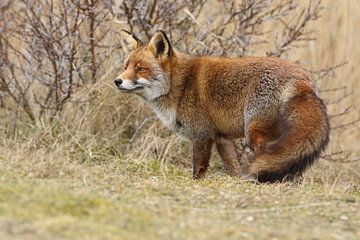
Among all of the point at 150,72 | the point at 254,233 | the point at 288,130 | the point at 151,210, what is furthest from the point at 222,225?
the point at 150,72

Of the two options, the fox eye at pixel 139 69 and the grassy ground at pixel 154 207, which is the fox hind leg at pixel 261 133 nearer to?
the grassy ground at pixel 154 207

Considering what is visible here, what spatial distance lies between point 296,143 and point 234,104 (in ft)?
3.03

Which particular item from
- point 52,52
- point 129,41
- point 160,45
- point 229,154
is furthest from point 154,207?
point 52,52

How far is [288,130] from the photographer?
5992mm

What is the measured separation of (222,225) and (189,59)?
10.7 feet

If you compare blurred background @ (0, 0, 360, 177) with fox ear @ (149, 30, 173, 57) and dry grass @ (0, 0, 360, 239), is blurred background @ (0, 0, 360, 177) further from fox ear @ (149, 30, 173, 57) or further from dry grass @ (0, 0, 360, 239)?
fox ear @ (149, 30, 173, 57)

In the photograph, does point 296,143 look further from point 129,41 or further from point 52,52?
point 52,52

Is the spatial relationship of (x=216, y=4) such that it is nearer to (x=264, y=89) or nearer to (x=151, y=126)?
(x=151, y=126)

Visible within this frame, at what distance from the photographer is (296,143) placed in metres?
5.86

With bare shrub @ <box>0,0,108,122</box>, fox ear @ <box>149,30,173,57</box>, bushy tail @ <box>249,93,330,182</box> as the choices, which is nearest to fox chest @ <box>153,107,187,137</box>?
fox ear @ <box>149,30,173,57</box>

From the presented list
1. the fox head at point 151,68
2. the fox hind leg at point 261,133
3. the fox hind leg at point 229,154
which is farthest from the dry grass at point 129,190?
the fox head at point 151,68

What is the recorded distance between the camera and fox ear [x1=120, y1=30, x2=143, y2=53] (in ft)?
24.0

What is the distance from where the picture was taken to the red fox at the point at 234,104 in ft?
19.3

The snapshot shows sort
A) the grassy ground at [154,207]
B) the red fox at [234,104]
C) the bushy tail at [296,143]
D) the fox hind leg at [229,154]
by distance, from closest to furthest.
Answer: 1. the grassy ground at [154,207]
2. the bushy tail at [296,143]
3. the red fox at [234,104]
4. the fox hind leg at [229,154]
